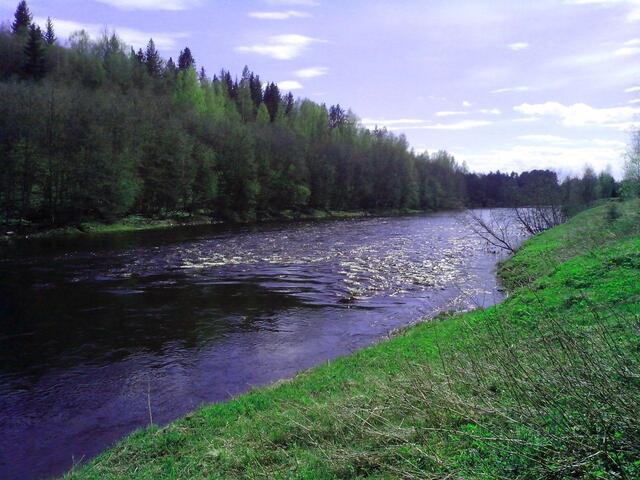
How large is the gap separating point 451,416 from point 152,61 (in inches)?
4541

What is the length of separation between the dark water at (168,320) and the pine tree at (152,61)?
76.8 meters

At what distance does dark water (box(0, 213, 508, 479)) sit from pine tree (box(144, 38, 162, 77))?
252 feet

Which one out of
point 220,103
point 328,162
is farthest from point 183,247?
point 220,103

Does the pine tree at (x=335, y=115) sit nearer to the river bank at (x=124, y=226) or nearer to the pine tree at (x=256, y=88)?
the pine tree at (x=256, y=88)

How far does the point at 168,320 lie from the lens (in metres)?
19.0

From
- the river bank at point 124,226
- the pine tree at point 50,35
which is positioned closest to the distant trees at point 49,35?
the pine tree at point 50,35

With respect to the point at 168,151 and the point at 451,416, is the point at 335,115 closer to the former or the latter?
the point at 168,151

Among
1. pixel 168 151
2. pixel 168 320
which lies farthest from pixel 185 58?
pixel 168 320

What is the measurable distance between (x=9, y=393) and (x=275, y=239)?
34796 mm


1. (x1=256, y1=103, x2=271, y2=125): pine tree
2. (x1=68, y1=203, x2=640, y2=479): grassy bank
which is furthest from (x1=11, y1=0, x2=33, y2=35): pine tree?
(x1=68, y1=203, x2=640, y2=479): grassy bank

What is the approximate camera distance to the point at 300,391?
10289 millimetres

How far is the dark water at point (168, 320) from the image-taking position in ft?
37.0

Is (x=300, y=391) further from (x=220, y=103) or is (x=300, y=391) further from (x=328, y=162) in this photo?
(x=220, y=103)

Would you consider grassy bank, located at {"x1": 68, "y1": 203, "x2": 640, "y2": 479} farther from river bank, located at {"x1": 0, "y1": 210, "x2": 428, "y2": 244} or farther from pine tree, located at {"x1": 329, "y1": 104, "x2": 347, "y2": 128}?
pine tree, located at {"x1": 329, "y1": 104, "x2": 347, "y2": 128}
